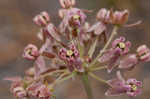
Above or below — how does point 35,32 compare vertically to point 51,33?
above

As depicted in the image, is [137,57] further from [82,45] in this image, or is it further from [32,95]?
[32,95]

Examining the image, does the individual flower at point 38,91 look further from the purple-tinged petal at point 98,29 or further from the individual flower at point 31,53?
the purple-tinged petal at point 98,29

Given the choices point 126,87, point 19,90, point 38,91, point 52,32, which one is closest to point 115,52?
point 126,87

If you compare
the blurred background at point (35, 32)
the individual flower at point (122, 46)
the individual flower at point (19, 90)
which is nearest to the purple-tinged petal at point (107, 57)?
the individual flower at point (122, 46)

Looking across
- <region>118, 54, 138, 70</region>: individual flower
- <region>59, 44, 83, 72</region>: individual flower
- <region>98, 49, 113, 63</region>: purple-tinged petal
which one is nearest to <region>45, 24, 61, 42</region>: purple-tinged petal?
<region>59, 44, 83, 72</region>: individual flower

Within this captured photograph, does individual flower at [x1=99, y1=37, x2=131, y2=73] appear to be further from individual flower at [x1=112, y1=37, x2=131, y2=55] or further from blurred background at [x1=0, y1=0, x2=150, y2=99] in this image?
blurred background at [x1=0, y1=0, x2=150, y2=99]

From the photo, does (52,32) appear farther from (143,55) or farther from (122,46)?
(143,55)
